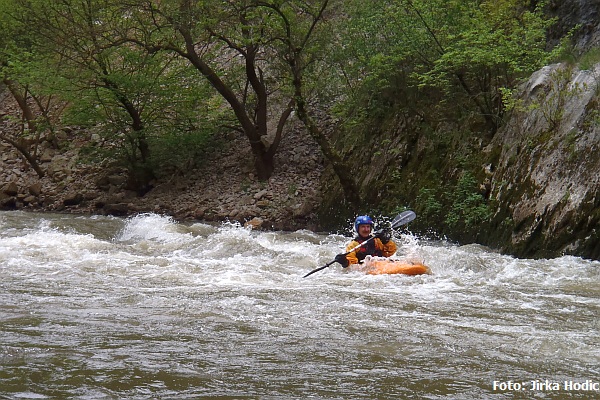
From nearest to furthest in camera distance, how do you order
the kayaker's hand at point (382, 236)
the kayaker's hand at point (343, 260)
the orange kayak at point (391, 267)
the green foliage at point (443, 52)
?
the orange kayak at point (391, 267), the kayaker's hand at point (343, 260), the kayaker's hand at point (382, 236), the green foliage at point (443, 52)

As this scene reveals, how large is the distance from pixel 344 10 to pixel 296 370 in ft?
38.8

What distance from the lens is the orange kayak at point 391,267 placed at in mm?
7896

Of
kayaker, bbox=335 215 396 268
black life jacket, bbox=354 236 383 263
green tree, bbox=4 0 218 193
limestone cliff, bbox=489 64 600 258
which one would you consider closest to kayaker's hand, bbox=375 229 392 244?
kayaker, bbox=335 215 396 268

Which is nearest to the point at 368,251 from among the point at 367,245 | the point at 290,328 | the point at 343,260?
the point at 367,245

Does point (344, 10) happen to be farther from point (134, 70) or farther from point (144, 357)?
point (144, 357)

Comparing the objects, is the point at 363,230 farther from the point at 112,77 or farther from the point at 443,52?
the point at 112,77

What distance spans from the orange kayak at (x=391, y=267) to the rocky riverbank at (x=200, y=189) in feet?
20.3

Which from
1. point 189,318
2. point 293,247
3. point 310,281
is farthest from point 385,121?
point 189,318

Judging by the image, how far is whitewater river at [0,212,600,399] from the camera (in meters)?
4.02

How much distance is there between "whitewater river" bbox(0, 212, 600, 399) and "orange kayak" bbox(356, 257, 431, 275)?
0.39 feet

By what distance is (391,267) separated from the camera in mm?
8000

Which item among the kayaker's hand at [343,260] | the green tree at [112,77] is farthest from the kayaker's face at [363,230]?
the green tree at [112,77]

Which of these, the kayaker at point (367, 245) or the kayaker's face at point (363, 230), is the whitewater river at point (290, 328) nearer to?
the kayaker at point (367, 245)

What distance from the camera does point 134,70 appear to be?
15547mm
